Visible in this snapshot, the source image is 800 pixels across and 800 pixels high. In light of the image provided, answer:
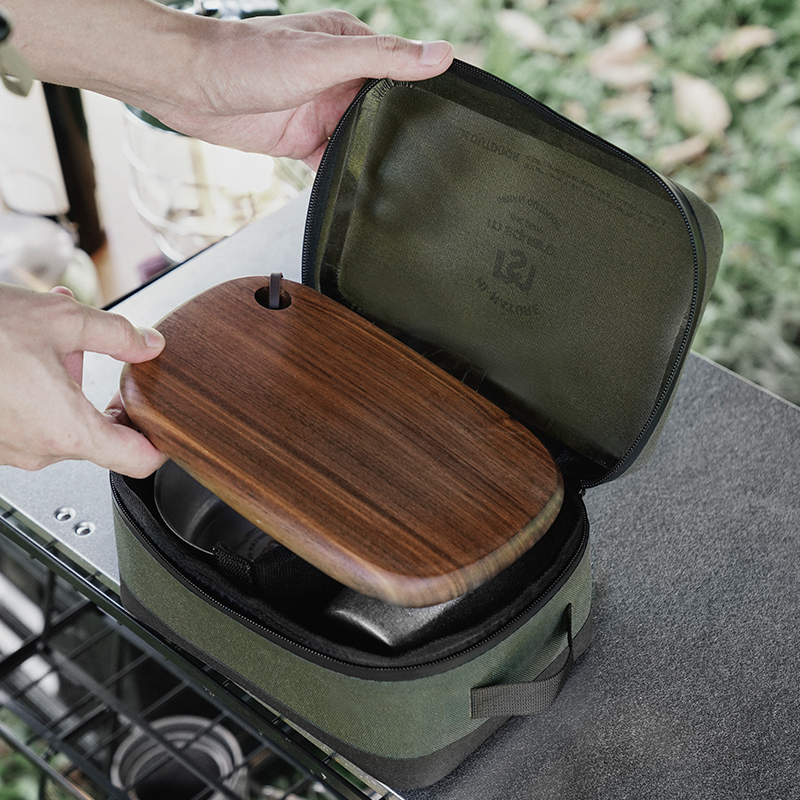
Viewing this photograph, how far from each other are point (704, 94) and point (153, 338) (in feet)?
5.28

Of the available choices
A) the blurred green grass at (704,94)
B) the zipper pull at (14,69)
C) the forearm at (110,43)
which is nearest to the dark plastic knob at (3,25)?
the zipper pull at (14,69)

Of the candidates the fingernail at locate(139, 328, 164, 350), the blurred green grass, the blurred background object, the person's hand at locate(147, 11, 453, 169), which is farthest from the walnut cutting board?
the blurred green grass

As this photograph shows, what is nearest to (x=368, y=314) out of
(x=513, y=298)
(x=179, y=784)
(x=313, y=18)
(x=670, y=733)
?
(x=513, y=298)

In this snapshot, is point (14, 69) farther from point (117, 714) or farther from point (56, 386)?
point (117, 714)

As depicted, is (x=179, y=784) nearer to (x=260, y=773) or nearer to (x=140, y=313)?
(x=260, y=773)

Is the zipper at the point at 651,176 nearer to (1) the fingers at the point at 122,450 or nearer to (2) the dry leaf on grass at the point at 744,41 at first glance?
(1) the fingers at the point at 122,450

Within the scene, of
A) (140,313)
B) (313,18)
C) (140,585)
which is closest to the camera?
(140,585)

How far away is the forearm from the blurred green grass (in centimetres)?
123

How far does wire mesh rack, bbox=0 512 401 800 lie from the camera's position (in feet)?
2.39

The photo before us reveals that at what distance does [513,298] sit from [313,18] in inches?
12.8

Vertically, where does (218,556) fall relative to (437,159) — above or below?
below

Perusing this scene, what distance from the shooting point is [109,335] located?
0.65 meters

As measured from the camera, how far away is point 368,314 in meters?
0.86

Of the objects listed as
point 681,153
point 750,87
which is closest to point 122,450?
point 681,153
